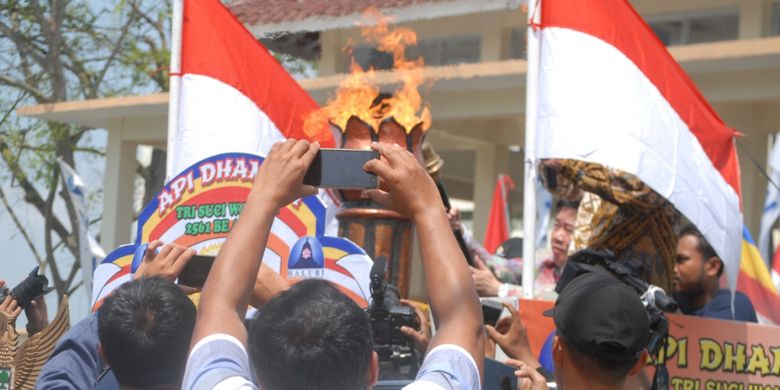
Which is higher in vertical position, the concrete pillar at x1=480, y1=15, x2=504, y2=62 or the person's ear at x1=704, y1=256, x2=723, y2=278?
the concrete pillar at x1=480, y1=15, x2=504, y2=62

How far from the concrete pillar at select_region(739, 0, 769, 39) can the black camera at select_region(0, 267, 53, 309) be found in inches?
371

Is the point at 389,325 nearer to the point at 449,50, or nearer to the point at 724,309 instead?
the point at 724,309

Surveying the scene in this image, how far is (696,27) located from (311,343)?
38.1ft

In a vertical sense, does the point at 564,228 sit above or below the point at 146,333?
Result: above

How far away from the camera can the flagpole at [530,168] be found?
570 cm

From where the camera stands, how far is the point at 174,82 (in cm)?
677

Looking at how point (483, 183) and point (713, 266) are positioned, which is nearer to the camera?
point (713, 266)

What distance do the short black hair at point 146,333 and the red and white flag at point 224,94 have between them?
3.60 m

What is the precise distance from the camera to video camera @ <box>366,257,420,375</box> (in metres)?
3.60

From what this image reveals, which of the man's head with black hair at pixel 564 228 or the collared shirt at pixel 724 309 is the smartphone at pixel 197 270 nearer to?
the collared shirt at pixel 724 309

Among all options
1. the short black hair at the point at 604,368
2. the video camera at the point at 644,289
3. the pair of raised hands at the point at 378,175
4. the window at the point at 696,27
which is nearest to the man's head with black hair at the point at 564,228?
the video camera at the point at 644,289

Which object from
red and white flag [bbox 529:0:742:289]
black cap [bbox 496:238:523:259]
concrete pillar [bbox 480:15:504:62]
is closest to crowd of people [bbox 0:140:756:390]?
red and white flag [bbox 529:0:742:289]

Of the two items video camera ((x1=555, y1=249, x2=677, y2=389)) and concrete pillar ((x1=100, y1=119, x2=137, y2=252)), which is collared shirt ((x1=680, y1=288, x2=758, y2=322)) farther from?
concrete pillar ((x1=100, y1=119, x2=137, y2=252))

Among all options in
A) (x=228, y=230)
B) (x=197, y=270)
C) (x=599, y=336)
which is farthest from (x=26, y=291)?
(x=599, y=336)
